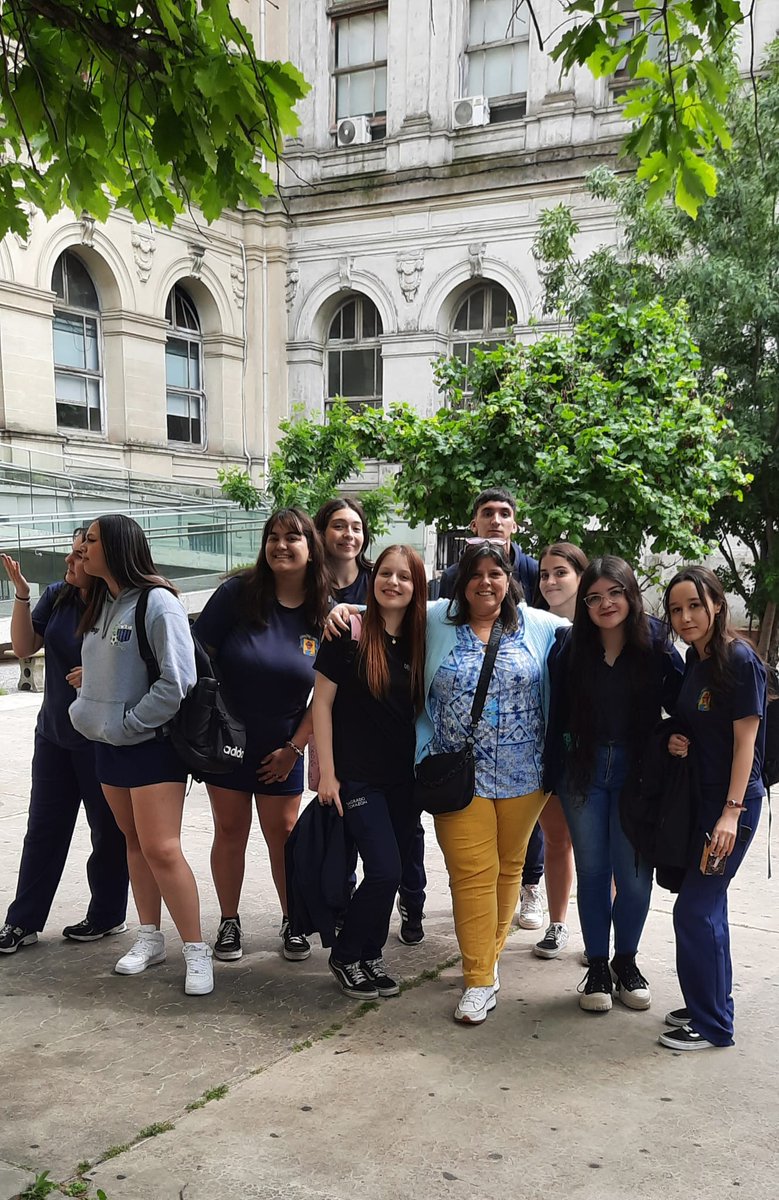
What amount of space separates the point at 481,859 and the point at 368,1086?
920 mm

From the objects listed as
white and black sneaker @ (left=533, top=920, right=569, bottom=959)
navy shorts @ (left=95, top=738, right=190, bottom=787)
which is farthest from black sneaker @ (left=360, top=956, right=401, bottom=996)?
navy shorts @ (left=95, top=738, right=190, bottom=787)

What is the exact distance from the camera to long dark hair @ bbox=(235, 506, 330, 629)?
4508 millimetres

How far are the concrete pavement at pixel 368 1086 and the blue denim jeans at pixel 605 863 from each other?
326 millimetres

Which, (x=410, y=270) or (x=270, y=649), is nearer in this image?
(x=270, y=649)

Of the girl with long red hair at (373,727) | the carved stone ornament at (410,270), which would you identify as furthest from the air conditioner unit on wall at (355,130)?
the girl with long red hair at (373,727)

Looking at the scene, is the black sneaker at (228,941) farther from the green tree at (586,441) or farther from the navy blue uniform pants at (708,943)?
the green tree at (586,441)

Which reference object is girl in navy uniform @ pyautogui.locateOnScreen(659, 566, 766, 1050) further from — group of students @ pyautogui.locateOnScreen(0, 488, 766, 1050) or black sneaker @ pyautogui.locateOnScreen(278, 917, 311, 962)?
black sneaker @ pyautogui.locateOnScreen(278, 917, 311, 962)

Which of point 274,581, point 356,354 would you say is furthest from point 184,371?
point 274,581

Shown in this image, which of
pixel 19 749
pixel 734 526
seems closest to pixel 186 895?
pixel 19 749

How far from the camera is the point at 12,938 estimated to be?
474 cm

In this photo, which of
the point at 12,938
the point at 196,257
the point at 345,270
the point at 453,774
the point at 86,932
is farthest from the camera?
the point at 345,270

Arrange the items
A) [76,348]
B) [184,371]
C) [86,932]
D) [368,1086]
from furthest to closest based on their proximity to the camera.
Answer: [184,371]
[76,348]
[86,932]
[368,1086]

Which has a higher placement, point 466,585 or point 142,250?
point 142,250

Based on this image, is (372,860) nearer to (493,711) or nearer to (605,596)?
(493,711)
